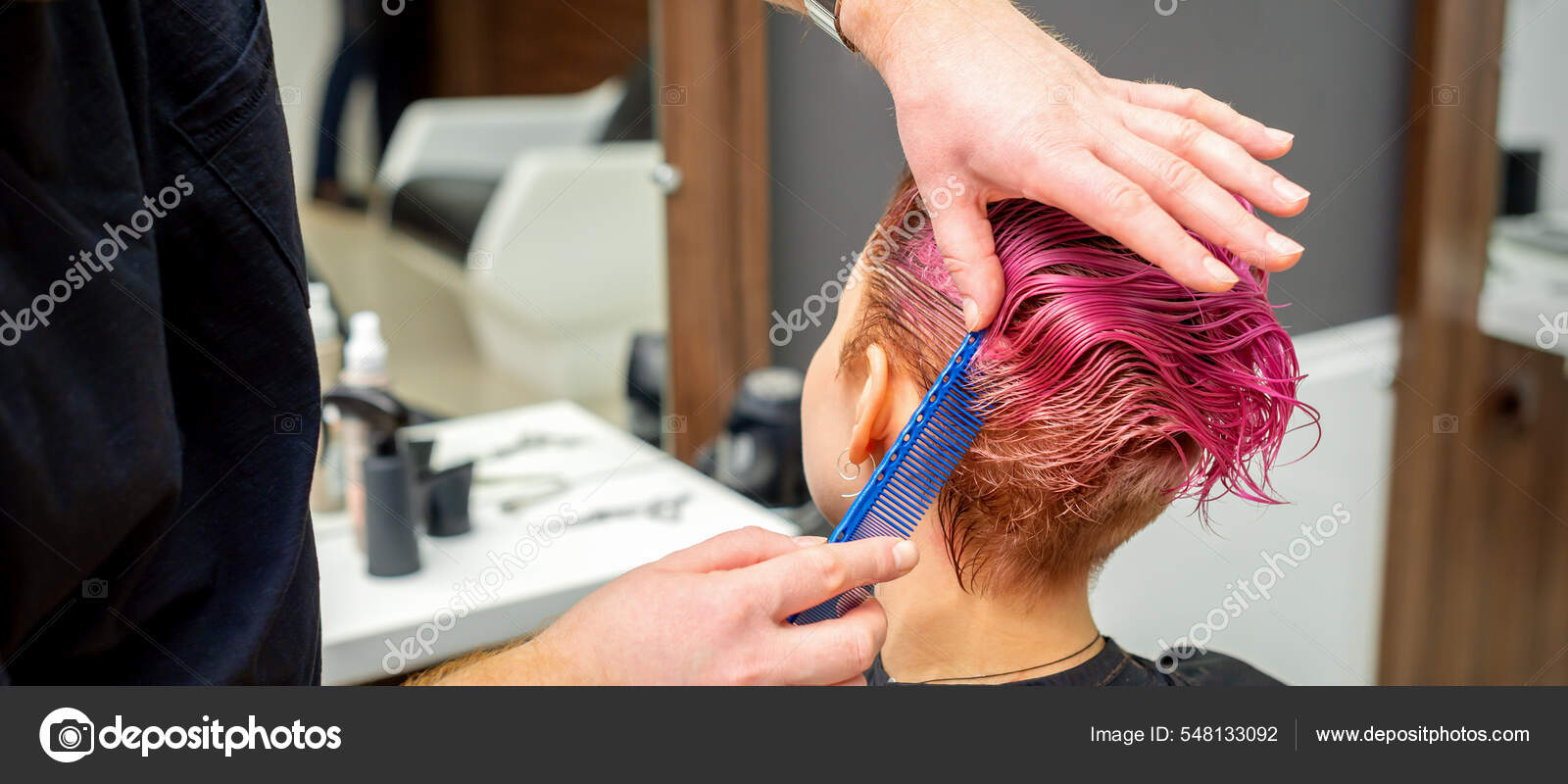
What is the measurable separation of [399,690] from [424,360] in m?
1.62

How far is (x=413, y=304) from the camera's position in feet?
7.13

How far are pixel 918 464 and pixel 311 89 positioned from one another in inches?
60.5

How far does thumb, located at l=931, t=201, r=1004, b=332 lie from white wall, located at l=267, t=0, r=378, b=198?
4.69 feet

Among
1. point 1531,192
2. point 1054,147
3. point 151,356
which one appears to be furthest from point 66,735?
point 1531,192

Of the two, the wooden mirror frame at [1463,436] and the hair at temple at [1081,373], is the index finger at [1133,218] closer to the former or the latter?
the hair at temple at [1081,373]

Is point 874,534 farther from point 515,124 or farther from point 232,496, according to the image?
point 515,124

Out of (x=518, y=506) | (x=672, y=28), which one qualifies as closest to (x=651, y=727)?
(x=518, y=506)

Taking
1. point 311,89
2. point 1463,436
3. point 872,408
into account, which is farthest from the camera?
point 1463,436

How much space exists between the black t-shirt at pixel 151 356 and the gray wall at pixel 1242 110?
4.13ft

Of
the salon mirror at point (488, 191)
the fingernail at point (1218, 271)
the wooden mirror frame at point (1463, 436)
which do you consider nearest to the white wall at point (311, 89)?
the salon mirror at point (488, 191)

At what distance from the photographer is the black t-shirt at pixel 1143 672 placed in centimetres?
114

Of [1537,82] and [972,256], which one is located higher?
[1537,82]

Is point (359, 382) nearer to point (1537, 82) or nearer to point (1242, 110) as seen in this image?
point (1242, 110)

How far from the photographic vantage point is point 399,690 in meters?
0.68
